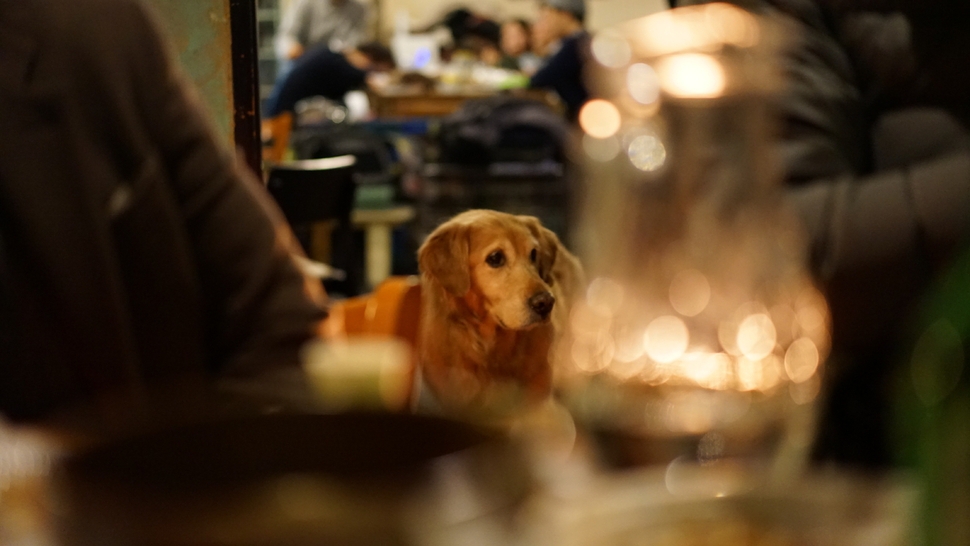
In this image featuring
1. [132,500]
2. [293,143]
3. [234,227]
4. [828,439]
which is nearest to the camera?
[132,500]

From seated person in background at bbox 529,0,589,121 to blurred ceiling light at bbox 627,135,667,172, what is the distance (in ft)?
0.96

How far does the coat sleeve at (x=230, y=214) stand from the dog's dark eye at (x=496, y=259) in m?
0.21

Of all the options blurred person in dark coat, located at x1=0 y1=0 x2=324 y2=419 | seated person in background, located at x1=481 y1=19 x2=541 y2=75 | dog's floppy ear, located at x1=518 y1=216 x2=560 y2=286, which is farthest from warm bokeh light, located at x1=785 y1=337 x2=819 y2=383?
seated person in background, located at x1=481 y1=19 x2=541 y2=75

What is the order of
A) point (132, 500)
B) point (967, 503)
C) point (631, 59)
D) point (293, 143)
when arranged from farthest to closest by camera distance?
point (293, 143), point (631, 59), point (967, 503), point (132, 500)

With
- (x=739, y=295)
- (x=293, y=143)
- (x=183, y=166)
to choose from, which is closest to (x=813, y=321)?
(x=739, y=295)

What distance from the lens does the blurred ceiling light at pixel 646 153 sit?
0.60m

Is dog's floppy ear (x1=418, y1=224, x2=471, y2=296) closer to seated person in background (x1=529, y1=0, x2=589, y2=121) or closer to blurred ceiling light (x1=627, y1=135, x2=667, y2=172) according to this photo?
blurred ceiling light (x1=627, y1=135, x2=667, y2=172)

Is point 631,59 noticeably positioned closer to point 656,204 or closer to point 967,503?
point 656,204

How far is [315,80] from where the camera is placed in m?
1.20

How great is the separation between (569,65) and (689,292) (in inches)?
18.8

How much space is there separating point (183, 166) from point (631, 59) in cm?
34

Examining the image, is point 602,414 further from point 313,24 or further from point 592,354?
point 313,24

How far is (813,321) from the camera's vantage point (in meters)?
0.69

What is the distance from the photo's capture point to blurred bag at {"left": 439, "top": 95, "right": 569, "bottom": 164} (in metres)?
0.82
